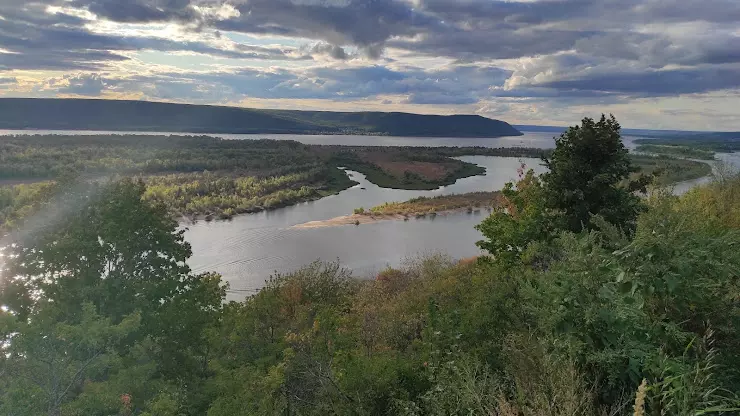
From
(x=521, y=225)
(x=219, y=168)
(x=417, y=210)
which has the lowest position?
(x=417, y=210)

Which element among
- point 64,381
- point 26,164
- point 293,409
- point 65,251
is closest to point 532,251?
point 293,409

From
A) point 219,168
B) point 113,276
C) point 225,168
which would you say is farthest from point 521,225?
point 219,168

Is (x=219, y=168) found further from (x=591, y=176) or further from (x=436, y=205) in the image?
(x=591, y=176)

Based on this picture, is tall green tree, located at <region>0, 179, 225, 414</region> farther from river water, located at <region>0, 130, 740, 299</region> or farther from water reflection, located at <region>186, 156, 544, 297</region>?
water reflection, located at <region>186, 156, 544, 297</region>

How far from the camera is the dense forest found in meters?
5.68

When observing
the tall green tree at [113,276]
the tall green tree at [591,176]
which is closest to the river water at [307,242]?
the tall green tree at [113,276]

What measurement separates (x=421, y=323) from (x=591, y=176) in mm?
7571

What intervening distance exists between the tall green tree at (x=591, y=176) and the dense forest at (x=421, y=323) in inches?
2.4

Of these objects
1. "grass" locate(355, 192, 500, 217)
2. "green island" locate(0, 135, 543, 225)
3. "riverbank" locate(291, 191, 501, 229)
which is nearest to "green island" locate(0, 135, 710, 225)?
"green island" locate(0, 135, 543, 225)

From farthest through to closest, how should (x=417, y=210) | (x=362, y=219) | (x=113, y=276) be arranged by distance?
(x=417, y=210), (x=362, y=219), (x=113, y=276)

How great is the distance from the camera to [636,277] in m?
6.00

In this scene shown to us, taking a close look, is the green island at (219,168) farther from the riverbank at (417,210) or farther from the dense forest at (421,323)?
the dense forest at (421,323)

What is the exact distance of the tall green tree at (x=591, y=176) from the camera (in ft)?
49.9

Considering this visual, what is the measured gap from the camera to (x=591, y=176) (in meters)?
15.6
